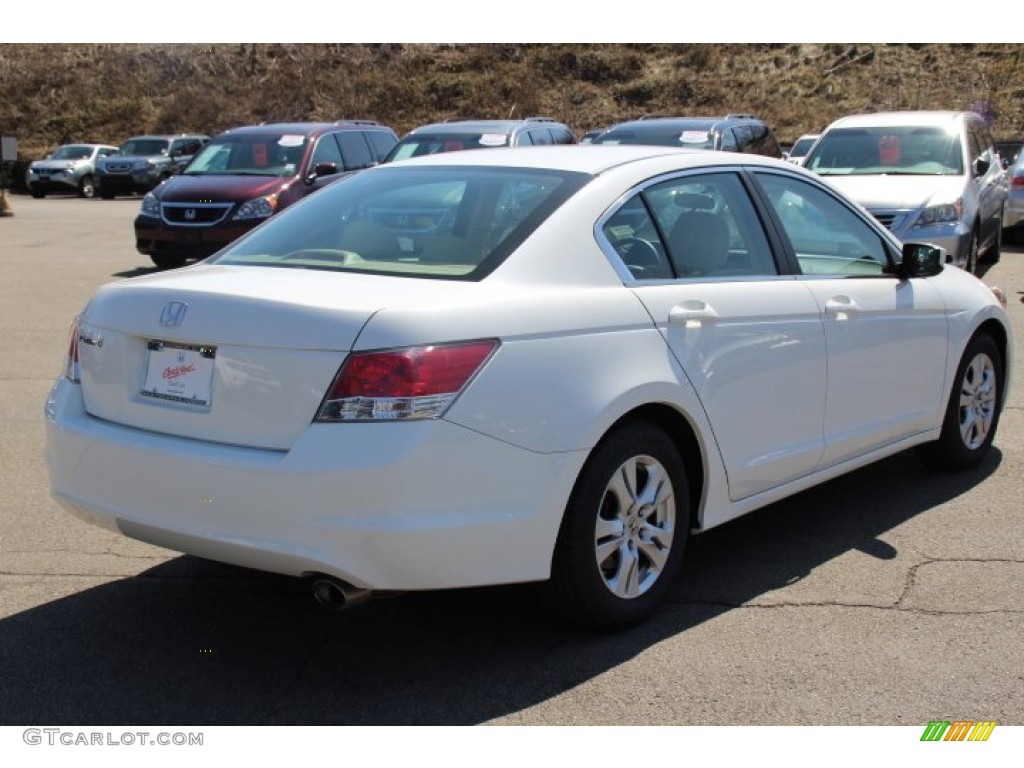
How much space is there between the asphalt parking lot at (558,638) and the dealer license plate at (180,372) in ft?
2.91

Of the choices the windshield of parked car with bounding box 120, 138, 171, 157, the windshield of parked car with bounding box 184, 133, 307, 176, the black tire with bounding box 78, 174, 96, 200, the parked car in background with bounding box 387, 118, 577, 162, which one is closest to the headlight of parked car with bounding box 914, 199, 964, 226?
the parked car in background with bounding box 387, 118, 577, 162

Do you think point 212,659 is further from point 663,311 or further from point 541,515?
point 663,311

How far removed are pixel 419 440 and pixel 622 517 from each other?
3.09 feet

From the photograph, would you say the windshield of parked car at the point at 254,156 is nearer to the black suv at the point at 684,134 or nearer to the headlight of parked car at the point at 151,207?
the headlight of parked car at the point at 151,207

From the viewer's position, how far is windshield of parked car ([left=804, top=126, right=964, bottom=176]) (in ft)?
44.5

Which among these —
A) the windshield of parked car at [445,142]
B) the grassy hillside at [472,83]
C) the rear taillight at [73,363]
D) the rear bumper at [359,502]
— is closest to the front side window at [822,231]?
the rear bumper at [359,502]

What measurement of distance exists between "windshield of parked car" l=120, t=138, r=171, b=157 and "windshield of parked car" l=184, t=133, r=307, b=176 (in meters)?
20.9

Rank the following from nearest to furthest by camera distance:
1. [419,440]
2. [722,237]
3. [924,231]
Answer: [419,440] < [722,237] < [924,231]

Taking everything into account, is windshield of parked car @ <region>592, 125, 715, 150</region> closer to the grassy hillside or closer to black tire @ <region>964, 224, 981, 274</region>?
black tire @ <region>964, 224, 981, 274</region>

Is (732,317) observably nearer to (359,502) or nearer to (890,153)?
(359,502)

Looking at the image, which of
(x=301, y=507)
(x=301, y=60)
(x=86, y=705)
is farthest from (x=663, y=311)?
(x=301, y=60)

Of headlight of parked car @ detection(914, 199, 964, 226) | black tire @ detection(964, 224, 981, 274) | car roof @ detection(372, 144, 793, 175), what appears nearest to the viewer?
car roof @ detection(372, 144, 793, 175)

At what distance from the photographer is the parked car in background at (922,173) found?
12.5 metres

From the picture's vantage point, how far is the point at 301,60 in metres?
51.8
